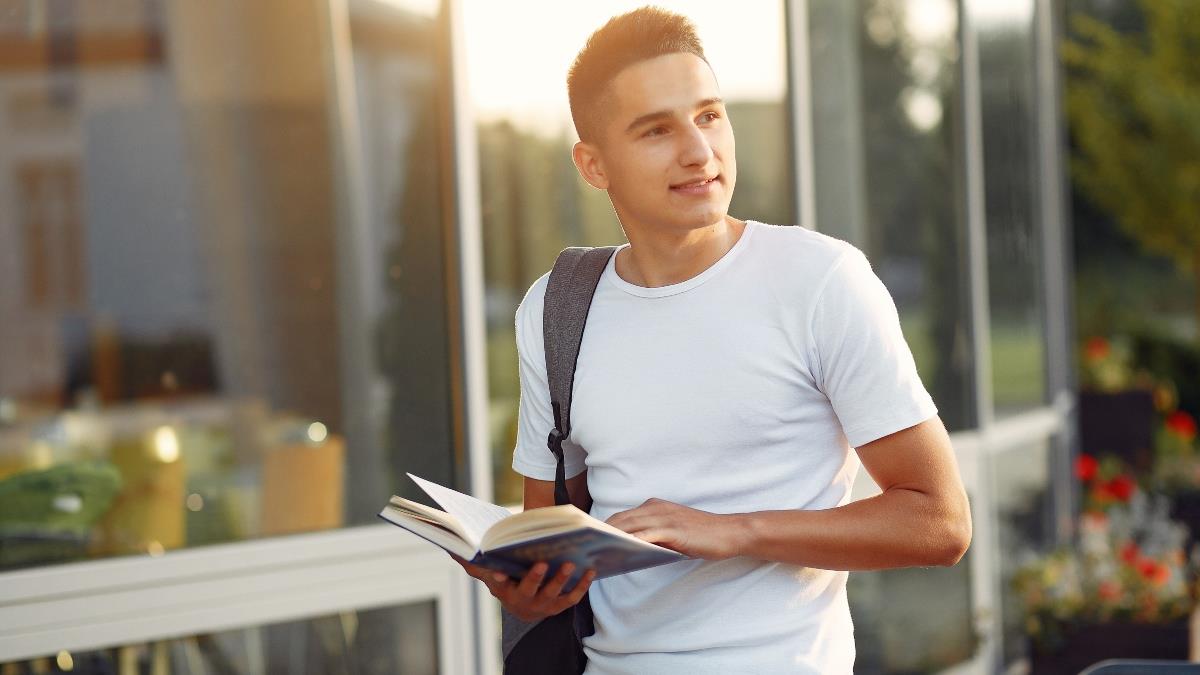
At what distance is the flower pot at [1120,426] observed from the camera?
9.61 metres

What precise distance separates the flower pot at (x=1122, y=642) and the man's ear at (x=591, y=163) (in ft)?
12.4

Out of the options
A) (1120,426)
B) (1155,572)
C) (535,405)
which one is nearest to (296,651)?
(535,405)

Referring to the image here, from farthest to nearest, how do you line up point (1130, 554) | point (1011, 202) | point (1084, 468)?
point (1084, 468)
point (1011, 202)
point (1130, 554)

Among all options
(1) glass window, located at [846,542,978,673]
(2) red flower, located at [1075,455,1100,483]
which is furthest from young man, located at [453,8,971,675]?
(2) red flower, located at [1075,455,1100,483]

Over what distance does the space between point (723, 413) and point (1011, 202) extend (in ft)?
17.7

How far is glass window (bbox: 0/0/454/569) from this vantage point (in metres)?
3.92

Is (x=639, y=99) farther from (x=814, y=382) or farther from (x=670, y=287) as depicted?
(x=814, y=382)

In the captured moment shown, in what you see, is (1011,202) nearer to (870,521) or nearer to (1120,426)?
(1120,426)

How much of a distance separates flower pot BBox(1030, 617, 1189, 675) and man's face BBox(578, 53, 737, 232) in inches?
151

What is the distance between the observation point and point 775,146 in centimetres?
511

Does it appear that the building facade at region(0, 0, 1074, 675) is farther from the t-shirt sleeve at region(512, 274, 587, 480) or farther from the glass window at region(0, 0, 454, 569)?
the t-shirt sleeve at region(512, 274, 587, 480)

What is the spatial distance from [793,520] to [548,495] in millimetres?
503

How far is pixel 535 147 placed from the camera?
4.39m

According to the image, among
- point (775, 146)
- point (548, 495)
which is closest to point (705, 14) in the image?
point (775, 146)
